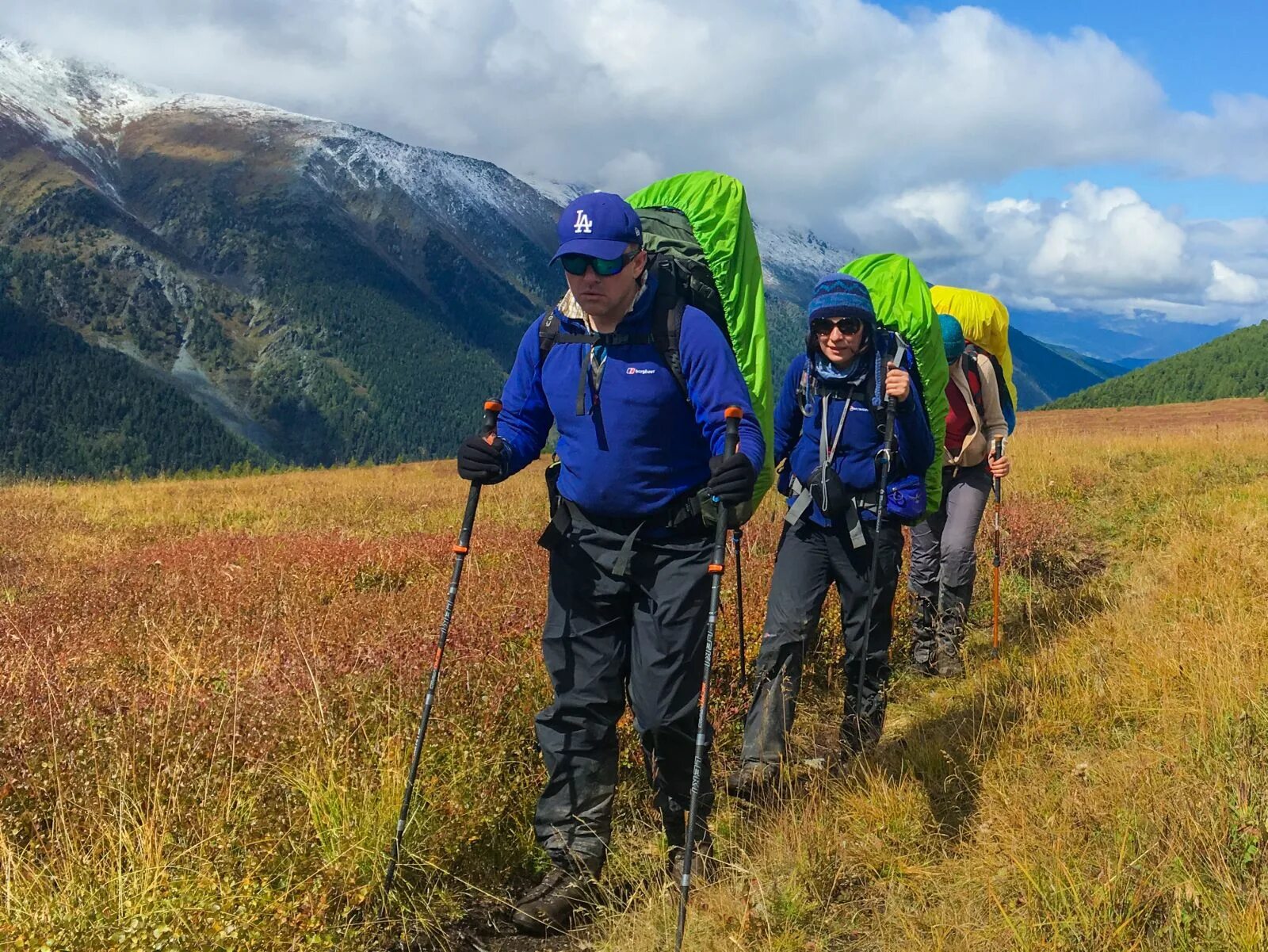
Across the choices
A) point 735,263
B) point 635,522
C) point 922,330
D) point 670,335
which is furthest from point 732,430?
point 922,330

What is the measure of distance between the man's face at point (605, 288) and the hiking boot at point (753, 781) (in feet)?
7.68

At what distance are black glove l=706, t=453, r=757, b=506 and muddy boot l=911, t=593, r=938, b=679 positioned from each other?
153 inches

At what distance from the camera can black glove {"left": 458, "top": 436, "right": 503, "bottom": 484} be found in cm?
357

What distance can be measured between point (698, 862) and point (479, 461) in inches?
73.4

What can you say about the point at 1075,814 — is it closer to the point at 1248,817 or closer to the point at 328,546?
the point at 1248,817

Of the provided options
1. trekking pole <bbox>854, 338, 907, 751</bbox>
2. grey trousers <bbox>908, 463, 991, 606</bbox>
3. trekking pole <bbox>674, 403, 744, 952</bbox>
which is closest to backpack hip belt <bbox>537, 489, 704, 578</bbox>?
trekking pole <bbox>674, 403, 744, 952</bbox>

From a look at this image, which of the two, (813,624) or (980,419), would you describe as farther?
(980,419)

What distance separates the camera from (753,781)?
4312 millimetres

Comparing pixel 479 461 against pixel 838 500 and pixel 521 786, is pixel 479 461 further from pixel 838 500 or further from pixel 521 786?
pixel 838 500

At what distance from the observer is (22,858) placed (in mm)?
3029

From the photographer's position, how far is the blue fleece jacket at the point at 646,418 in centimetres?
344

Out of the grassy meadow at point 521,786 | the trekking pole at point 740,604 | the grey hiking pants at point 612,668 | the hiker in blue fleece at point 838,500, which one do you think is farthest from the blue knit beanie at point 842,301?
the grassy meadow at point 521,786

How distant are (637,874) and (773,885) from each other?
662mm

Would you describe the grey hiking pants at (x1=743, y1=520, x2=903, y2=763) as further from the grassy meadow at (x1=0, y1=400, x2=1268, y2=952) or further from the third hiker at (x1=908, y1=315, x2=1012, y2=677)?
the third hiker at (x1=908, y1=315, x2=1012, y2=677)
